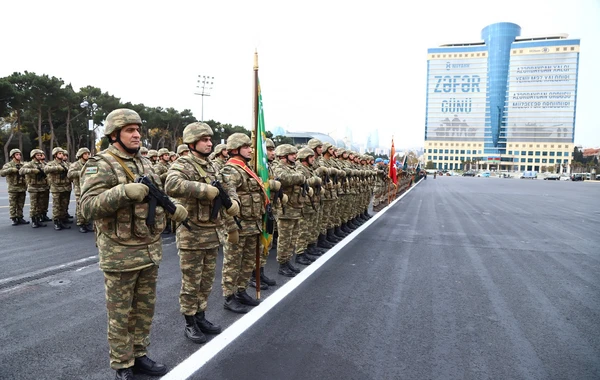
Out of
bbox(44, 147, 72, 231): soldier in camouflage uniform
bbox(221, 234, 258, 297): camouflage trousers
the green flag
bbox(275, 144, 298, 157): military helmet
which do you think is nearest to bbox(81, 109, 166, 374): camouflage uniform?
bbox(221, 234, 258, 297): camouflage trousers

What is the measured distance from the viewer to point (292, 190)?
621 centimetres

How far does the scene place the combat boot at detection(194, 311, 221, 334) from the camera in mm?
3875

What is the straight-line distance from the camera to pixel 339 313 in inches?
176

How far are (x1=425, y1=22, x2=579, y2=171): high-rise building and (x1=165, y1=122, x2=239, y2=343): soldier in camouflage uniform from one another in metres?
146

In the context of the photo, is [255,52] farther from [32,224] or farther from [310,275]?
[32,224]

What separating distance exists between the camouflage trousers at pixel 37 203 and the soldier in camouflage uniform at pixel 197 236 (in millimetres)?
7676

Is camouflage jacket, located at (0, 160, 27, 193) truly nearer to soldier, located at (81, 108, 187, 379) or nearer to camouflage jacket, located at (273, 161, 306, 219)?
camouflage jacket, located at (273, 161, 306, 219)

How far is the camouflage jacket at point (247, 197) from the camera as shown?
15.0 ft

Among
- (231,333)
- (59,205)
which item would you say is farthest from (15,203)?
(231,333)

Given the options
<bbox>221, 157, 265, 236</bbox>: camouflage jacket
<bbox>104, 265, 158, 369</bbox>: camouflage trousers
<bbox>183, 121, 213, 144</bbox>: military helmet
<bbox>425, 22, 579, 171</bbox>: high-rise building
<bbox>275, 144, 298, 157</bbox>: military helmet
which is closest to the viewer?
<bbox>104, 265, 158, 369</bbox>: camouflage trousers

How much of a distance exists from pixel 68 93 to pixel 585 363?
4124 centimetres

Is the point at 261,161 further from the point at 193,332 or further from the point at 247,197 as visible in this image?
the point at 193,332

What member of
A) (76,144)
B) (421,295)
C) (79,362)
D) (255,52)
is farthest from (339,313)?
(76,144)

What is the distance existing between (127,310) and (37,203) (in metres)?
8.41
